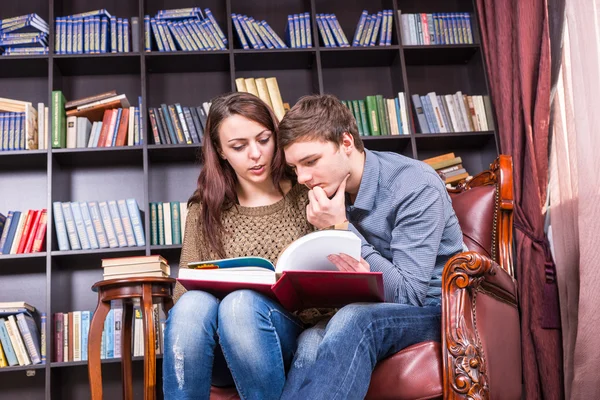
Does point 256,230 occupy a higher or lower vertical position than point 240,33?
lower

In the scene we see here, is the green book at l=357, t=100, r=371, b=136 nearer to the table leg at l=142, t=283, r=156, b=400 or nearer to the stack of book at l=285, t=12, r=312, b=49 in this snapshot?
the stack of book at l=285, t=12, r=312, b=49

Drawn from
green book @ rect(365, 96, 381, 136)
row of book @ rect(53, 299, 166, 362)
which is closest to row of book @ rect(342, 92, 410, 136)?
green book @ rect(365, 96, 381, 136)

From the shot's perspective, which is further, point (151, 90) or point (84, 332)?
point (151, 90)

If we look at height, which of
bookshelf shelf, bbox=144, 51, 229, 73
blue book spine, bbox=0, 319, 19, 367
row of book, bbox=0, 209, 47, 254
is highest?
bookshelf shelf, bbox=144, 51, 229, 73

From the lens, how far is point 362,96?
3420 mm

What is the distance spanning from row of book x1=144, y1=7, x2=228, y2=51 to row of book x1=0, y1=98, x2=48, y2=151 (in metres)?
0.59

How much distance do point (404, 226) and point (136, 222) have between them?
5.59 ft

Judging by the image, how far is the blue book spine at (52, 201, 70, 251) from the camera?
291 cm

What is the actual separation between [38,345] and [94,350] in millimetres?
703

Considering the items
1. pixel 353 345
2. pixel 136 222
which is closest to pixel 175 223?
pixel 136 222

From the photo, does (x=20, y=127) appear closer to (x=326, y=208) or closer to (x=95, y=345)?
(x=95, y=345)

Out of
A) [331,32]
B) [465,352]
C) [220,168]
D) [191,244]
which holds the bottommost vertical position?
[465,352]

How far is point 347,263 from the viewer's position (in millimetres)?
1421

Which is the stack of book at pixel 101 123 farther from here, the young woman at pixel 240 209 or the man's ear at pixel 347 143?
the man's ear at pixel 347 143
